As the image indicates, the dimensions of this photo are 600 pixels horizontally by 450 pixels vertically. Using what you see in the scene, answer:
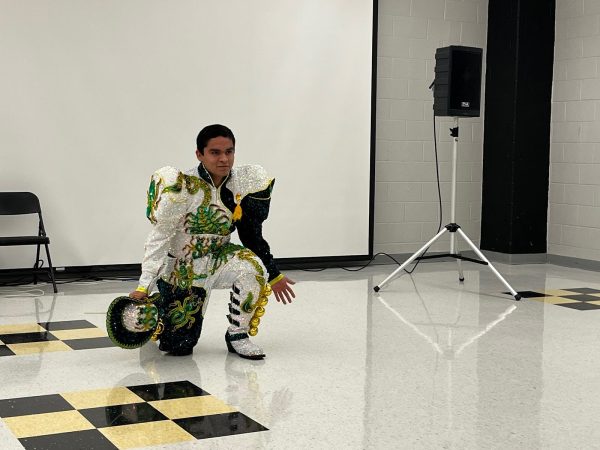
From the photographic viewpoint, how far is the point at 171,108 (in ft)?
19.6

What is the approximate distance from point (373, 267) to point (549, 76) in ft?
6.81

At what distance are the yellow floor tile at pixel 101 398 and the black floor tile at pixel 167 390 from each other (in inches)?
1.4

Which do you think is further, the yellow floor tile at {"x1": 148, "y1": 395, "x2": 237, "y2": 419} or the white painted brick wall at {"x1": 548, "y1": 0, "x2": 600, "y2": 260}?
the white painted brick wall at {"x1": 548, "y1": 0, "x2": 600, "y2": 260}

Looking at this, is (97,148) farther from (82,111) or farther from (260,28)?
(260,28)

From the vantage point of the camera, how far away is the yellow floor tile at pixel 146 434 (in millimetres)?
2600

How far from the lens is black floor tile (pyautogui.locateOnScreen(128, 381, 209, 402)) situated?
10.2ft

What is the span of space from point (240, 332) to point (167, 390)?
0.59 m

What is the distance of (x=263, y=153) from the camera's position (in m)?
6.31

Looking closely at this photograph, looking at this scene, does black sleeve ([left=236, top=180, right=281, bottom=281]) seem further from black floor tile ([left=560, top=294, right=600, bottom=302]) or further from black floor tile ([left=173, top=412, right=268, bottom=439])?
black floor tile ([left=560, top=294, right=600, bottom=302])

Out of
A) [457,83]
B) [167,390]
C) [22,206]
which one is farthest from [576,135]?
[167,390]

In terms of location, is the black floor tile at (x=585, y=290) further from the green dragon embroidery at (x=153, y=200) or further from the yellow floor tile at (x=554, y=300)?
the green dragon embroidery at (x=153, y=200)

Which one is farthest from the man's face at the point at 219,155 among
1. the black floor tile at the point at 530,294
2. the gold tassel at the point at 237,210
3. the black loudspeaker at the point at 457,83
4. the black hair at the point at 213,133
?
the black floor tile at the point at 530,294

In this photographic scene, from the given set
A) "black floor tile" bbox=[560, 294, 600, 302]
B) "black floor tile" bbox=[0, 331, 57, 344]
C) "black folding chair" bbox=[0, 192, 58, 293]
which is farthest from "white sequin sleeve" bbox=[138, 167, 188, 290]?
"black floor tile" bbox=[560, 294, 600, 302]

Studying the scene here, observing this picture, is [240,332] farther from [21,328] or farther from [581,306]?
[581,306]
